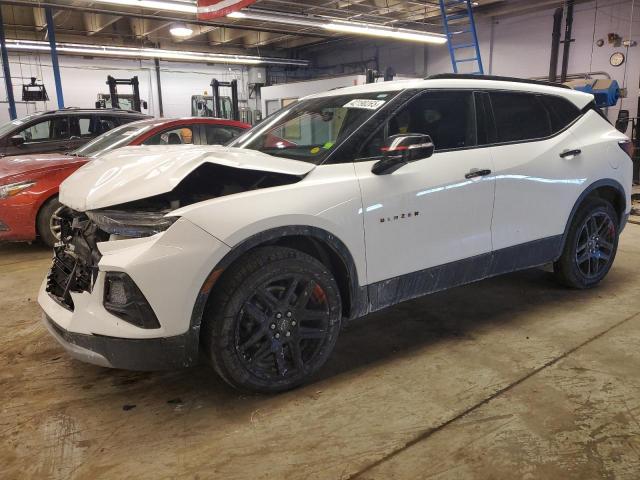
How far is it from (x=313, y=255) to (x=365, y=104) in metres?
0.95

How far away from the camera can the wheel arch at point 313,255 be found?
7.01ft

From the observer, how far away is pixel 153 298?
6.70 feet

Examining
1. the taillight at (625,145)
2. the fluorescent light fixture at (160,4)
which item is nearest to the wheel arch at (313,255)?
the taillight at (625,145)

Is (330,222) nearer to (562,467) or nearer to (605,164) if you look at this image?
(562,467)

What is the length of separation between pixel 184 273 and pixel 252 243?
1.10ft

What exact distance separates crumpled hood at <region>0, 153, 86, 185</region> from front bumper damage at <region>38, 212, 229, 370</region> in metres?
3.62

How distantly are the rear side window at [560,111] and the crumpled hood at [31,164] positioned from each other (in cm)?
472

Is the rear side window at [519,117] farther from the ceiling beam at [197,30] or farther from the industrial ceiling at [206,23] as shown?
the ceiling beam at [197,30]

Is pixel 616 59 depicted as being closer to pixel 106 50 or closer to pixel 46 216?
pixel 46 216

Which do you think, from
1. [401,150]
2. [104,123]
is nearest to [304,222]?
[401,150]

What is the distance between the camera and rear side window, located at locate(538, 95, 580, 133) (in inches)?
136

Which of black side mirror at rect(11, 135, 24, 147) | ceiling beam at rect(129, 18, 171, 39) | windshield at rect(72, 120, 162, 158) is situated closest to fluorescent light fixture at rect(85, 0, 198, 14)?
black side mirror at rect(11, 135, 24, 147)

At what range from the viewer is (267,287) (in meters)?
2.30

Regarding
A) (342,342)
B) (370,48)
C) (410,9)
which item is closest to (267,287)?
(342,342)
